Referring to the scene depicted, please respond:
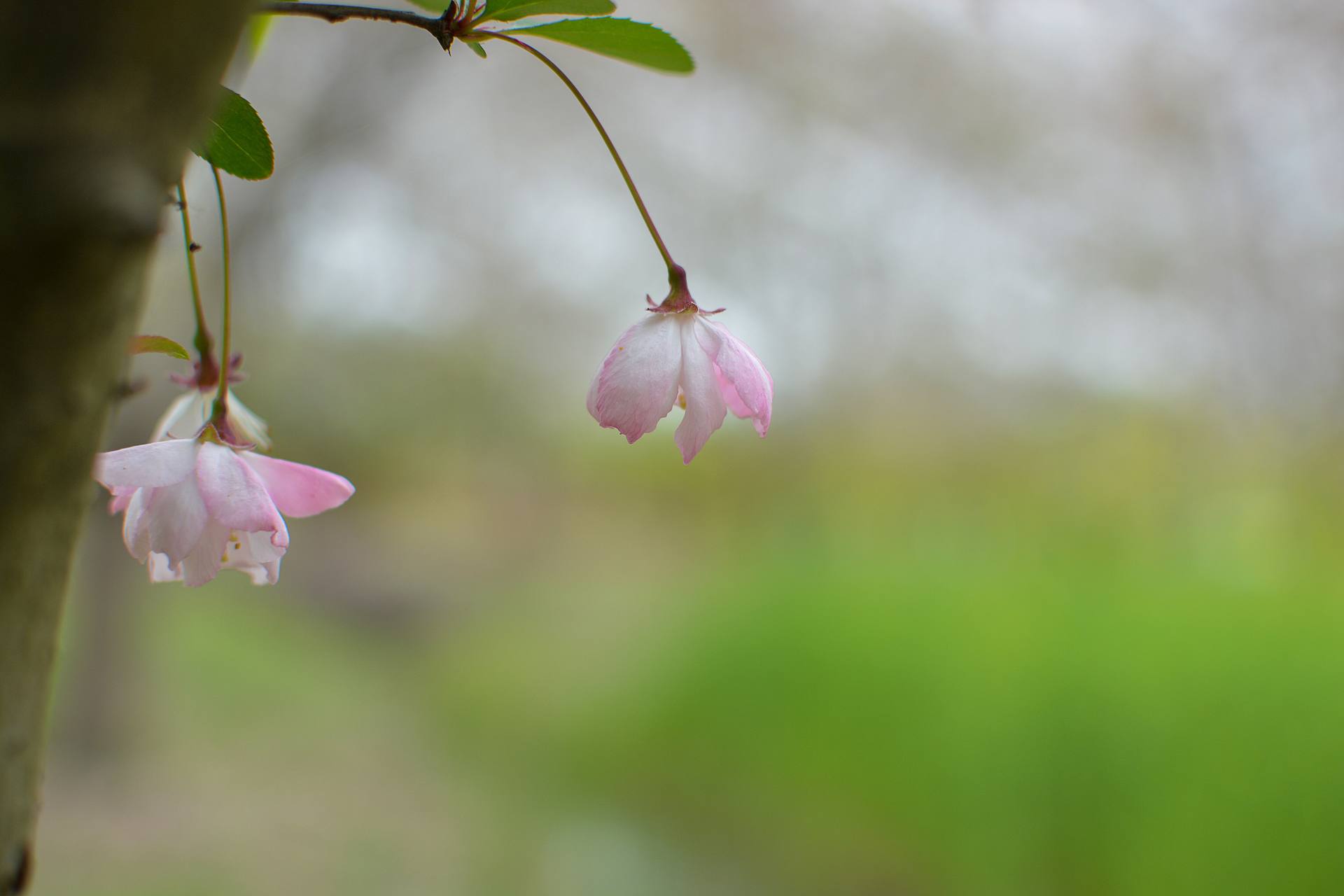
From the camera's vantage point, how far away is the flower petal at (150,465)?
335 millimetres

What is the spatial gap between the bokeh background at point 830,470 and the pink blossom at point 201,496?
2091 mm

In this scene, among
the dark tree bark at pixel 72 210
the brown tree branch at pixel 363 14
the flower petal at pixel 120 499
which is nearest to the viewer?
the dark tree bark at pixel 72 210

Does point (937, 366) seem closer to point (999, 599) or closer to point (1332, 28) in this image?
point (999, 599)

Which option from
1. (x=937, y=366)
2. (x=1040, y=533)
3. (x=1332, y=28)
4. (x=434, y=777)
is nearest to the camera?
(x=1332, y=28)

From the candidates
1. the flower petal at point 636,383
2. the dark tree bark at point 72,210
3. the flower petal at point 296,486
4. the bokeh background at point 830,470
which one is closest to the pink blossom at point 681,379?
the flower petal at point 636,383

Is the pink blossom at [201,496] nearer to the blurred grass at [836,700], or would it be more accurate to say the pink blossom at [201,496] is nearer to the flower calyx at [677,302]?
the flower calyx at [677,302]

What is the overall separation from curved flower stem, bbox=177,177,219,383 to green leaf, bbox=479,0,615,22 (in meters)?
0.12

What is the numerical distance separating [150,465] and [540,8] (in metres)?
0.20

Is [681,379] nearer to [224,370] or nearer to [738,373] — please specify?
[738,373]

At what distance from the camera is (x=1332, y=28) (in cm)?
277

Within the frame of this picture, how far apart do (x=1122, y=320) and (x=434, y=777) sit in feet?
9.77

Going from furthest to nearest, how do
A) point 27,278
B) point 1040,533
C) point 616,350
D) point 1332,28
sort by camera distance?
point 1040,533 → point 1332,28 → point 616,350 → point 27,278

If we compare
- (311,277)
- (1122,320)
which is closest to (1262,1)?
(1122,320)

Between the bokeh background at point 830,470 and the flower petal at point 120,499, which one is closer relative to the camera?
the flower petal at point 120,499
